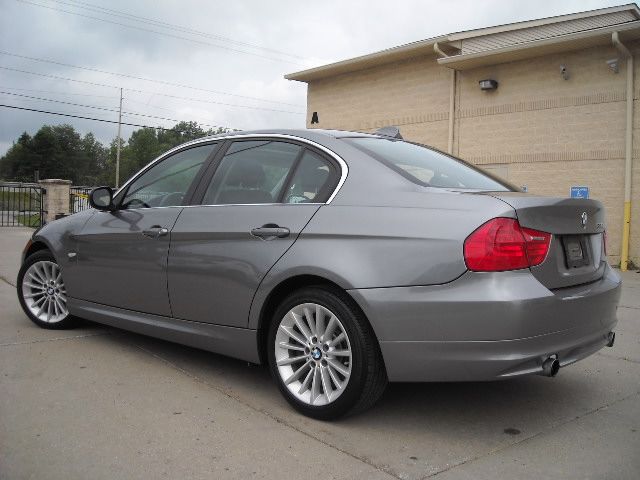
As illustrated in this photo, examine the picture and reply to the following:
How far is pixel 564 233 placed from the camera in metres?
3.07

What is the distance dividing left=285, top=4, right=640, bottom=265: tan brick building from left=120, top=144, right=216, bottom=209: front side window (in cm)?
1019

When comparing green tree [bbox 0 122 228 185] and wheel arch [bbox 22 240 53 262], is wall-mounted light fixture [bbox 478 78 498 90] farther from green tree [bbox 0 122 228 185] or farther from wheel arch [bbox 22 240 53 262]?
green tree [bbox 0 122 228 185]

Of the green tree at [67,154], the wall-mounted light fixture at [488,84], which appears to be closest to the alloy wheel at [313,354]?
the wall-mounted light fixture at [488,84]

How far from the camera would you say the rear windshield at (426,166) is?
11.1ft

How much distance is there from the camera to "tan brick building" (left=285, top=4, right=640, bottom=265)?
12.3 metres

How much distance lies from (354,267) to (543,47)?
A: 38.3 ft

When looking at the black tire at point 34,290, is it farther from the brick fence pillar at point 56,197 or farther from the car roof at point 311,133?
the brick fence pillar at point 56,197

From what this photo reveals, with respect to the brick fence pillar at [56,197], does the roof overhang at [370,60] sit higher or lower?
higher

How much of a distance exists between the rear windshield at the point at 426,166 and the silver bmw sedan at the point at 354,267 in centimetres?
2

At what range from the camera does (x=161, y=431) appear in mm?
3059

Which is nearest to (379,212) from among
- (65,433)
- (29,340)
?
(65,433)

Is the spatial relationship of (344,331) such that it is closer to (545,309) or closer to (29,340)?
(545,309)

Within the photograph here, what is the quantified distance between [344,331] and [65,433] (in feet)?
4.75

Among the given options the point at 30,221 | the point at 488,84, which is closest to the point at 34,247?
the point at 488,84
